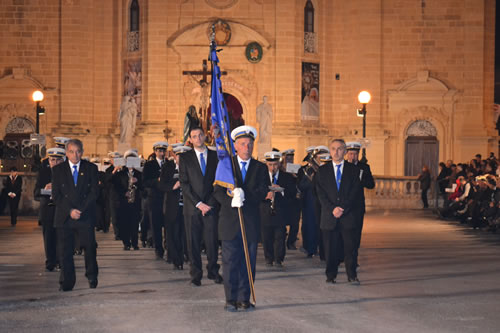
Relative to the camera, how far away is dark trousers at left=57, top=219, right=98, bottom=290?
42.0 ft

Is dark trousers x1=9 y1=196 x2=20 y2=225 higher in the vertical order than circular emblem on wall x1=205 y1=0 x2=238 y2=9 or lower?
lower

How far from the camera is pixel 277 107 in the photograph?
141ft

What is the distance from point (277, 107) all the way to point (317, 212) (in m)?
25.6

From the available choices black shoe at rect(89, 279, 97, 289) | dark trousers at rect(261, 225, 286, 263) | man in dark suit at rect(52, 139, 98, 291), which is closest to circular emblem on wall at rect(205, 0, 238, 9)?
dark trousers at rect(261, 225, 286, 263)

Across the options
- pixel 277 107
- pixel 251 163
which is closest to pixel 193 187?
pixel 251 163

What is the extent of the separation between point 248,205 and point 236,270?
0.82 m

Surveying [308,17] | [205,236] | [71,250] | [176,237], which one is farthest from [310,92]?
[71,250]

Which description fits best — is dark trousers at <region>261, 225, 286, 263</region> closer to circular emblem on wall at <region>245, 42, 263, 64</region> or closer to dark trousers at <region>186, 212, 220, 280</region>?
dark trousers at <region>186, 212, 220, 280</region>

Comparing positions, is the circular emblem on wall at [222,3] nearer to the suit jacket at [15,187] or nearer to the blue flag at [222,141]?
the suit jacket at [15,187]

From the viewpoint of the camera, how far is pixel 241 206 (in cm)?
1155

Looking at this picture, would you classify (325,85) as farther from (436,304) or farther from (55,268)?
(436,304)

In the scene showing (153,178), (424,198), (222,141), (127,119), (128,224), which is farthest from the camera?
(127,119)

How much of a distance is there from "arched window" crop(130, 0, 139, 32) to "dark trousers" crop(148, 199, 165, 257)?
2835 centimetres

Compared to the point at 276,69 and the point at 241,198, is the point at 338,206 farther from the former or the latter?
the point at 276,69
